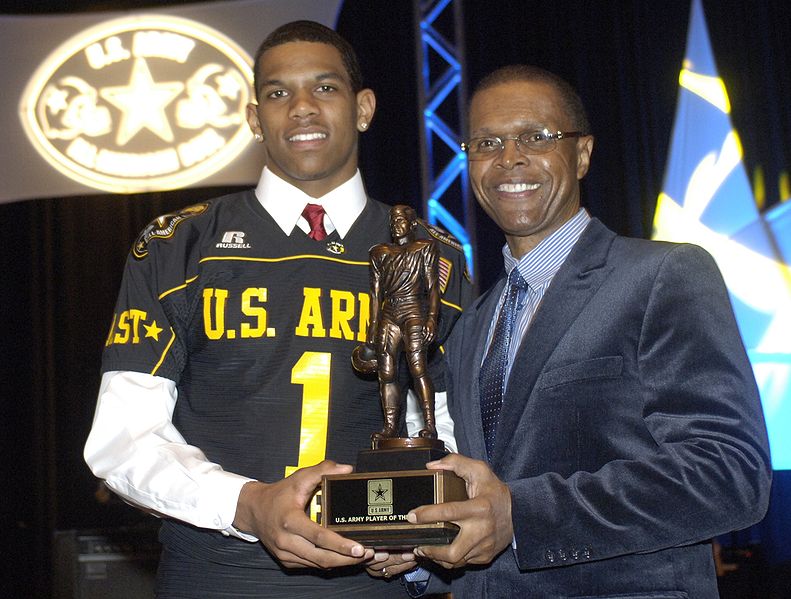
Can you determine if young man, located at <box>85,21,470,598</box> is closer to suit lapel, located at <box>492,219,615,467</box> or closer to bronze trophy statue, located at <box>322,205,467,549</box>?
bronze trophy statue, located at <box>322,205,467,549</box>

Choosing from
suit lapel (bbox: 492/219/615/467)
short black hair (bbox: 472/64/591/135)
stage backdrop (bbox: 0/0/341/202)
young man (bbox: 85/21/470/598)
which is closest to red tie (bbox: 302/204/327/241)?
young man (bbox: 85/21/470/598)

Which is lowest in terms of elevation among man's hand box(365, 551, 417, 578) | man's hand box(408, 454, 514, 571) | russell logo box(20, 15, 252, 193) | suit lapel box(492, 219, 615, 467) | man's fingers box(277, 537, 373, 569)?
man's hand box(365, 551, 417, 578)

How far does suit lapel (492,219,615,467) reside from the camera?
2.04 metres

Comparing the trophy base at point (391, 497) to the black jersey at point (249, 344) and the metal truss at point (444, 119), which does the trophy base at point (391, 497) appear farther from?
the metal truss at point (444, 119)

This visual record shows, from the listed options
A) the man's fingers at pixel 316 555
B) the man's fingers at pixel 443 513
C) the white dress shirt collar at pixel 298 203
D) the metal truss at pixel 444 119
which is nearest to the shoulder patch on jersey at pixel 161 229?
the white dress shirt collar at pixel 298 203

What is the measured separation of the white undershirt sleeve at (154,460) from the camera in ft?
6.74

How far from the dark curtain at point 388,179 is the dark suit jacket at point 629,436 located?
11.2 ft

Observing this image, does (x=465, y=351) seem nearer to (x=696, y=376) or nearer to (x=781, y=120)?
(x=696, y=376)

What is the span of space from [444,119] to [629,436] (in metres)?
3.88

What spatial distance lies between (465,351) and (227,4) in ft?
14.0

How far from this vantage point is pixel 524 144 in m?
2.30

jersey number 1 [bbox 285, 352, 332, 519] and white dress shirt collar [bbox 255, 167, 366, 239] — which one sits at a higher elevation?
Result: white dress shirt collar [bbox 255, 167, 366, 239]

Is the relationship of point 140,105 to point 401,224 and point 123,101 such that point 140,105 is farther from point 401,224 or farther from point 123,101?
point 401,224

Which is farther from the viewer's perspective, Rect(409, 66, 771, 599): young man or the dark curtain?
the dark curtain
